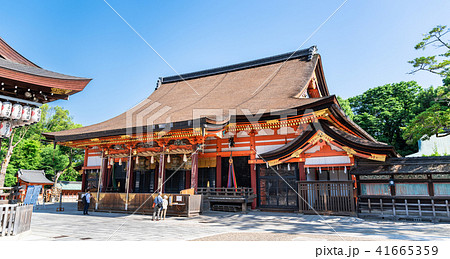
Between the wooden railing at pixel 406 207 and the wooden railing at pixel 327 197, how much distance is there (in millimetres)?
517

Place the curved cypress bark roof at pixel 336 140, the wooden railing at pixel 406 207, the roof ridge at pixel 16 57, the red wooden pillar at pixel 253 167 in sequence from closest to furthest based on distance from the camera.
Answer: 1. the roof ridge at pixel 16 57
2. the wooden railing at pixel 406 207
3. the curved cypress bark roof at pixel 336 140
4. the red wooden pillar at pixel 253 167

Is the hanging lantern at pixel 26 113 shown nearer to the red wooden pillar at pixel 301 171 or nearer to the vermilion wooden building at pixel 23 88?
the vermilion wooden building at pixel 23 88

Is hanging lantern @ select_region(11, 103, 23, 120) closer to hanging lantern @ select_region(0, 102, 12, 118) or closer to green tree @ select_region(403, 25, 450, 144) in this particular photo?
hanging lantern @ select_region(0, 102, 12, 118)

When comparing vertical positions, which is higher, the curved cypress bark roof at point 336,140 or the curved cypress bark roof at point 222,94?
the curved cypress bark roof at point 222,94

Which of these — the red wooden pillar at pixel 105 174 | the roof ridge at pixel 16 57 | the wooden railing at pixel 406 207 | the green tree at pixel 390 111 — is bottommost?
the wooden railing at pixel 406 207

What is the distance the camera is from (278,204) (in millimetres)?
13820

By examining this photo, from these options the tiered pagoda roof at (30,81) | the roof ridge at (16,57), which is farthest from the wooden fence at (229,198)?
the roof ridge at (16,57)

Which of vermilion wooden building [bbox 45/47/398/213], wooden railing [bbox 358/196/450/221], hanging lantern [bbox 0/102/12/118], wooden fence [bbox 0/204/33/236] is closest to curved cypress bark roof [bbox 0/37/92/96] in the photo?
hanging lantern [bbox 0/102/12/118]

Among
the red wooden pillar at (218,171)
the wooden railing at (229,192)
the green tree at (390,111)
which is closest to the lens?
the wooden railing at (229,192)

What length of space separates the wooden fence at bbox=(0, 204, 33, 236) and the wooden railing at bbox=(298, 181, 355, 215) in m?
10.2

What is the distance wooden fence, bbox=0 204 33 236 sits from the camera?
6625 millimetres

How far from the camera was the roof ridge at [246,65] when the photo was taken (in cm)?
1920

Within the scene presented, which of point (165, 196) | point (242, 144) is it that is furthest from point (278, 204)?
point (165, 196)

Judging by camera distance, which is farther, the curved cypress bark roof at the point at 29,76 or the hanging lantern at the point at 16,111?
the hanging lantern at the point at 16,111
